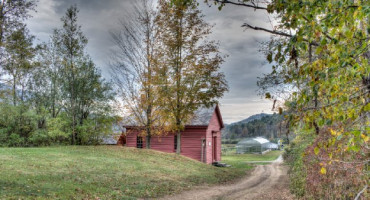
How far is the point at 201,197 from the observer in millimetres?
12406

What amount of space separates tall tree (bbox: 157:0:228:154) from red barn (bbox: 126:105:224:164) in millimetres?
4172

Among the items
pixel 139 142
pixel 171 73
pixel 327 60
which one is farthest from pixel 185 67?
pixel 327 60

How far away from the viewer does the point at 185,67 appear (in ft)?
75.0

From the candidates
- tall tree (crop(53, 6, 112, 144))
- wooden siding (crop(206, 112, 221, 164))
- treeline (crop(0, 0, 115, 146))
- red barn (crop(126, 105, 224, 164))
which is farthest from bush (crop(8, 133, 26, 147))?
wooden siding (crop(206, 112, 221, 164))

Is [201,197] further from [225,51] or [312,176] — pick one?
[225,51]

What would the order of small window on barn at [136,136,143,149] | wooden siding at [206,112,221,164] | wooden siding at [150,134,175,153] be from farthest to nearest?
small window on barn at [136,136,143,149], wooden siding at [150,134,175,153], wooden siding at [206,112,221,164]

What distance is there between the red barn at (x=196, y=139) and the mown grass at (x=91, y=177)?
24.8 ft

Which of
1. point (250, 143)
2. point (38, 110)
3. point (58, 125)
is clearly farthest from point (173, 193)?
point (250, 143)

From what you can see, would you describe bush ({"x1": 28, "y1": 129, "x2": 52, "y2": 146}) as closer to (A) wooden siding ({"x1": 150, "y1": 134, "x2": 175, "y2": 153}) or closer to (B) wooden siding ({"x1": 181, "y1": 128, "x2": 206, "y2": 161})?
(A) wooden siding ({"x1": 150, "y1": 134, "x2": 175, "y2": 153})

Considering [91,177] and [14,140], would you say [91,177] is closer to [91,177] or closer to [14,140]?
[91,177]

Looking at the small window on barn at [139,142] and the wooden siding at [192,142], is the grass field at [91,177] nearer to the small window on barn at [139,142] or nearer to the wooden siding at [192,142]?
the wooden siding at [192,142]

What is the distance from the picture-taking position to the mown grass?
9.73 meters

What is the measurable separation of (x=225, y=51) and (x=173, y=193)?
534 inches

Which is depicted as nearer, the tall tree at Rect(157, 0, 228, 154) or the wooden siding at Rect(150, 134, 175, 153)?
the tall tree at Rect(157, 0, 228, 154)
